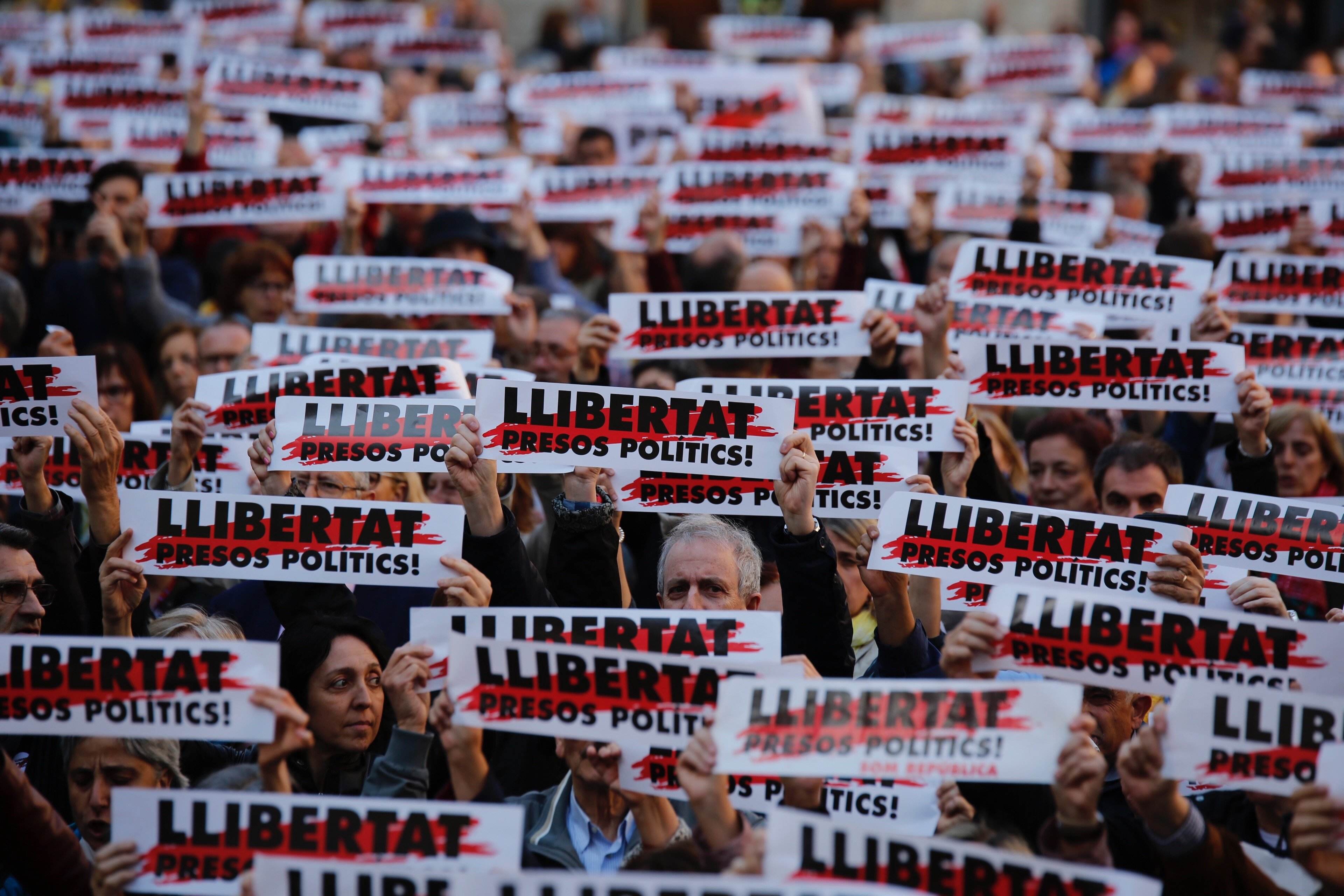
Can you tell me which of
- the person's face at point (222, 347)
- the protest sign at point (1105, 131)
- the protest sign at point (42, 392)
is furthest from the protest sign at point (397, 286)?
the protest sign at point (1105, 131)

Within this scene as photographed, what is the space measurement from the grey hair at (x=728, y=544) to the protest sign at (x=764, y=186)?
4.17m

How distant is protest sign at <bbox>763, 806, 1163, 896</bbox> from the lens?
3283 millimetres

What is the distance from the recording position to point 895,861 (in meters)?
3.37

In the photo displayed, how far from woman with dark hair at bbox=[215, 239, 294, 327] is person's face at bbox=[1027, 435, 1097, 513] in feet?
13.4

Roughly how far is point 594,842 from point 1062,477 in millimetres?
2923

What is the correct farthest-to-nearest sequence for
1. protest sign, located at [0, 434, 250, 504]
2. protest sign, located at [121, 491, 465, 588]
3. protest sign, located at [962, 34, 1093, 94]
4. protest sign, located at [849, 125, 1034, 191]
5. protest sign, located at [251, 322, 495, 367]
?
protest sign, located at [962, 34, 1093, 94] → protest sign, located at [849, 125, 1034, 191] → protest sign, located at [251, 322, 495, 367] → protest sign, located at [0, 434, 250, 504] → protest sign, located at [121, 491, 465, 588]

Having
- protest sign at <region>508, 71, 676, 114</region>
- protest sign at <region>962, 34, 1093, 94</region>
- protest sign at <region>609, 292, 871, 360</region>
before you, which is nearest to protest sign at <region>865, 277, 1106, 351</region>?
protest sign at <region>609, 292, 871, 360</region>

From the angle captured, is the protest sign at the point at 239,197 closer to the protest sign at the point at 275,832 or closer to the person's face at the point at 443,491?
the person's face at the point at 443,491

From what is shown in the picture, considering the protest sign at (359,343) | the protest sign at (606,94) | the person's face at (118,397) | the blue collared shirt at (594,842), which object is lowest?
the blue collared shirt at (594,842)

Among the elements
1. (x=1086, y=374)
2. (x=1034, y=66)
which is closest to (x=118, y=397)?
(x=1086, y=374)

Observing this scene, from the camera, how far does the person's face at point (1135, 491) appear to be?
18.6 ft

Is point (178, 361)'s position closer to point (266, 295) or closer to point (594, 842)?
point (266, 295)

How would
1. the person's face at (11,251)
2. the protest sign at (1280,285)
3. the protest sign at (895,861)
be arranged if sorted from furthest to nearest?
the person's face at (11,251)
the protest sign at (1280,285)
the protest sign at (895,861)

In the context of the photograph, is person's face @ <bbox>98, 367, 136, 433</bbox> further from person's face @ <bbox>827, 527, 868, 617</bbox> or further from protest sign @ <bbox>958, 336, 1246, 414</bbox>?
protest sign @ <bbox>958, 336, 1246, 414</bbox>
